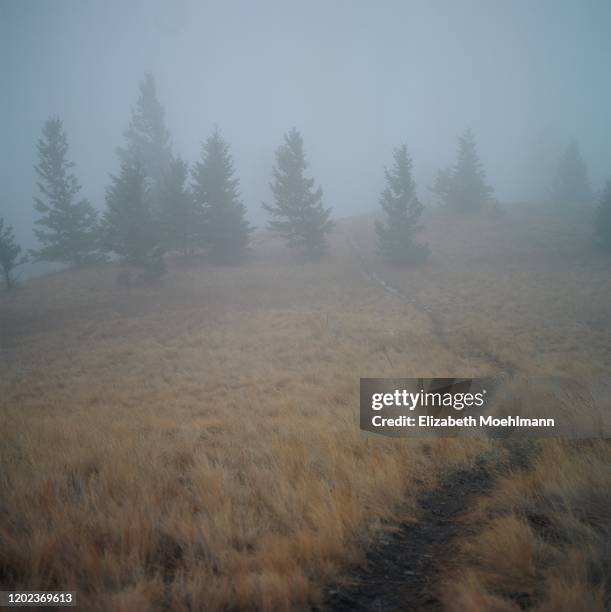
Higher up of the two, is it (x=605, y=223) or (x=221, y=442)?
(x=605, y=223)

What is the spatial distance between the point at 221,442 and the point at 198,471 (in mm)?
1390

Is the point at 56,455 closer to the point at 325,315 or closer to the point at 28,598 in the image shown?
the point at 28,598

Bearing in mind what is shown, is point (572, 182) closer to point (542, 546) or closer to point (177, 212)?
point (177, 212)

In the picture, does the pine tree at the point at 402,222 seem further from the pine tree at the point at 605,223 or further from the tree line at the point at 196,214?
the pine tree at the point at 605,223

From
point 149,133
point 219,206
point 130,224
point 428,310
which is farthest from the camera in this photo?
point 149,133

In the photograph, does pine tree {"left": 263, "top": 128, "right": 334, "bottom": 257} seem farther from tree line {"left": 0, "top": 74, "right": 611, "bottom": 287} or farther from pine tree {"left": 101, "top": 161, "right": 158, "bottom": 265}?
pine tree {"left": 101, "top": 161, "right": 158, "bottom": 265}

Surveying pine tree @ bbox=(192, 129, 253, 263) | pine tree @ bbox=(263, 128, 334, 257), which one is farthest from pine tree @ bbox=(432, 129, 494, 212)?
pine tree @ bbox=(192, 129, 253, 263)

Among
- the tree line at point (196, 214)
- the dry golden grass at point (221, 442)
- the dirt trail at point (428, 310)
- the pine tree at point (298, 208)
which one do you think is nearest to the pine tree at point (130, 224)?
the tree line at point (196, 214)

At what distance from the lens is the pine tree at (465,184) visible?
44.5 m

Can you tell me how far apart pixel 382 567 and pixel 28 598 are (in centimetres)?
283

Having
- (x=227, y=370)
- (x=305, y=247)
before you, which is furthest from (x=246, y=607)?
(x=305, y=247)

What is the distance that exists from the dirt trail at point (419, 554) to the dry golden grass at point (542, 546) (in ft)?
0.58

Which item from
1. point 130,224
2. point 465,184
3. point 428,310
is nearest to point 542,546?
point 428,310

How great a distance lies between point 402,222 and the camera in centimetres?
3155
